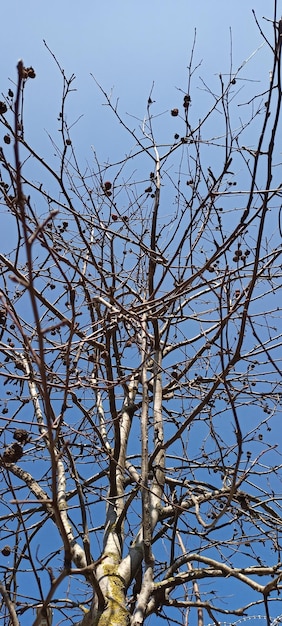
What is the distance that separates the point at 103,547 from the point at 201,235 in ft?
6.91

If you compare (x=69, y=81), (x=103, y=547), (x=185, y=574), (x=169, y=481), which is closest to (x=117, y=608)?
(x=185, y=574)

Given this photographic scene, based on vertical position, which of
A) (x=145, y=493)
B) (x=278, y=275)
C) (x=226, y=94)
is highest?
(x=226, y=94)

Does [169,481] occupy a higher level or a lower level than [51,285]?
lower

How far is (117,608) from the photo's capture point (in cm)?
274

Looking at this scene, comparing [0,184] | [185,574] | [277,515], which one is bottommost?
[185,574]

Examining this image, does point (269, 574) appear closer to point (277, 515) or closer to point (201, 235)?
point (277, 515)

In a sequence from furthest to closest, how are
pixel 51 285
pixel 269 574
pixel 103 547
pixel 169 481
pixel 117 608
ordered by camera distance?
1. pixel 169 481
2. pixel 51 285
3. pixel 103 547
4. pixel 269 574
5. pixel 117 608

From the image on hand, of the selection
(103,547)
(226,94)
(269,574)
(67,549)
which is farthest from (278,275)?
(67,549)

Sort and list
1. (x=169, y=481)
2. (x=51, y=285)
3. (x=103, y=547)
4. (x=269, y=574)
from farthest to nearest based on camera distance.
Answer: (x=169, y=481) → (x=51, y=285) → (x=103, y=547) → (x=269, y=574)

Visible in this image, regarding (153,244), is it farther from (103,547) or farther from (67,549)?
(67,549)

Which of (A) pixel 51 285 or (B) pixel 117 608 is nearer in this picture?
(B) pixel 117 608

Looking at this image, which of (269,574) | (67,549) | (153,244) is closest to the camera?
(67,549)

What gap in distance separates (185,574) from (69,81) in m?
2.80

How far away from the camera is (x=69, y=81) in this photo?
307 centimetres
